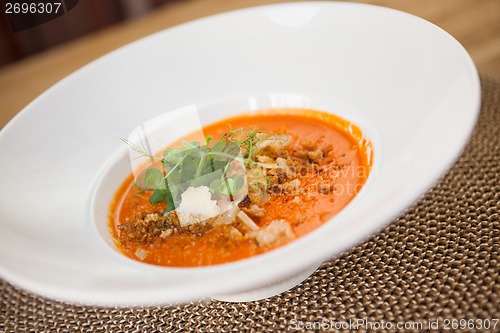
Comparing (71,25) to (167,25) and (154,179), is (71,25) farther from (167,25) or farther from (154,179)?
(154,179)

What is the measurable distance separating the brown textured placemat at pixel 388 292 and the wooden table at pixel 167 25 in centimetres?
86

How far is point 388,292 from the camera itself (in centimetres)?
116

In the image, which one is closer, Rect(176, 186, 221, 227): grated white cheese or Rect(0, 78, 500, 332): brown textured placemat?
Rect(0, 78, 500, 332): brown textured placemat

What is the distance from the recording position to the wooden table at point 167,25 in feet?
7.31

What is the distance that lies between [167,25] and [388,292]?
2161 mm

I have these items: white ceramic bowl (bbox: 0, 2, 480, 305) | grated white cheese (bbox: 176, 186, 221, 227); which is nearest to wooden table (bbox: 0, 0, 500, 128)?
white ceramic bowl (bbox: 0, 2, 480, 305)

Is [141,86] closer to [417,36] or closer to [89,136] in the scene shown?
[89,136]

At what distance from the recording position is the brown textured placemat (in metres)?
1.11

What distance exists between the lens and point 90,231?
51.1 inches

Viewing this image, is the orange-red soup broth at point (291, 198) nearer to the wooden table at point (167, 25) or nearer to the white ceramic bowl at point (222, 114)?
the white ceramic bowl at point (222, 114)

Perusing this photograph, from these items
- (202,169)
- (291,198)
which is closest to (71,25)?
(202,169)

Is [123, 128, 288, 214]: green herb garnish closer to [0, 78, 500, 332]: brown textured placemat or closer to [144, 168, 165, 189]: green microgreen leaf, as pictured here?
[144, 168, 165, 189]: green microgreen leaf

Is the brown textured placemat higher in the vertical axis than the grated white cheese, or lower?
lower

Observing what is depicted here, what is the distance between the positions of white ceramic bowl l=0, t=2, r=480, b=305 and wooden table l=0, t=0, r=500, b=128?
75 cm
